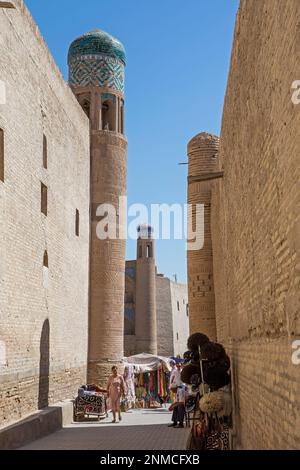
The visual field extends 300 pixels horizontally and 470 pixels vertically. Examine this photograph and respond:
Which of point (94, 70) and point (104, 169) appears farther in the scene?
point (94, 70)

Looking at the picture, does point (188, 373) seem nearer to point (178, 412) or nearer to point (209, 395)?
point (209, 395)

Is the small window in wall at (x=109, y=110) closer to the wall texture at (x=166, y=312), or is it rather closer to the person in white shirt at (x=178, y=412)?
the person in white shirt at (x=178, y=412)


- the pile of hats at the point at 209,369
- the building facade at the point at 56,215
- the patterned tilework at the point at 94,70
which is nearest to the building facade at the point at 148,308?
the building facade at the point at 56,215

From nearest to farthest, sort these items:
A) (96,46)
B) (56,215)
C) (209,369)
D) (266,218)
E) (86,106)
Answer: (266,218), (209,369), (56,215), (96,46), (86,106)

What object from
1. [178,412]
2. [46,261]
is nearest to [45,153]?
[46,261]

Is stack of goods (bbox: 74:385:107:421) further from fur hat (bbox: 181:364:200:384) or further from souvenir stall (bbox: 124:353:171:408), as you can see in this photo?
fur hat (bbox: 181:364:200:384)

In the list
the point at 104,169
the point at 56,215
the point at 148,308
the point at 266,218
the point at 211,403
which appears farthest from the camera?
the point at 148,308

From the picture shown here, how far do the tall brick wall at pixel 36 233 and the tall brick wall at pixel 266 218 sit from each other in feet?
15.5

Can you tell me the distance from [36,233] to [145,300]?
26.1 metres

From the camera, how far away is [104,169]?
20312 millimetres

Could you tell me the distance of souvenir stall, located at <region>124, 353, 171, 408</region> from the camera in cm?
2050

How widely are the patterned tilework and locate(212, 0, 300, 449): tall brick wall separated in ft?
43.5

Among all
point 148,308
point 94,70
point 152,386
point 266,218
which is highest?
point 94,70

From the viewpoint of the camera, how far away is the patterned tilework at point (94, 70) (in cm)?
2091
